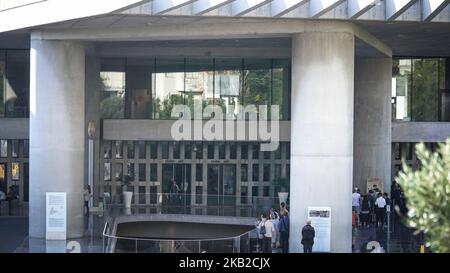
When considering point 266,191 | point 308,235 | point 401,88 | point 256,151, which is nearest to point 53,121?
point 308,235

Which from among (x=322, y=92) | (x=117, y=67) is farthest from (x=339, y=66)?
(x=117, y=67)

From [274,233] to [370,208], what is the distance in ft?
25.3

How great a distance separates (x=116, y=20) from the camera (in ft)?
87.9

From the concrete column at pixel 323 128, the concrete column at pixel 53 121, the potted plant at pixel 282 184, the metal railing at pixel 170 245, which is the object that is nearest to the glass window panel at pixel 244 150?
the potted plant at pixel 282 184

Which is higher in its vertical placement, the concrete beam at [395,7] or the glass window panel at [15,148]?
the concrete beam at [395,7]

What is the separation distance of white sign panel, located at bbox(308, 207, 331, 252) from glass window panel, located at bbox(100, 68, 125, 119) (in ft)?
47.8

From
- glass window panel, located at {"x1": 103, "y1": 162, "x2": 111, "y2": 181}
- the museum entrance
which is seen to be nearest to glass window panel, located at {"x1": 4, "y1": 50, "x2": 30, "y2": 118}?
glass window panel, located at {"x1": 103, "y1": 162, "x2": 111, "y2": 181}

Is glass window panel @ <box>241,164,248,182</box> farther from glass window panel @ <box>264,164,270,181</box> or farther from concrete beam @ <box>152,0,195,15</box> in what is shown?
concrete beam @ <box>152,0,195,15</box>

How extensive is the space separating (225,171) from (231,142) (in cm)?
133

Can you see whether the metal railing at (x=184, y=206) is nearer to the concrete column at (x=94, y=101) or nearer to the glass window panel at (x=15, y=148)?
the concrete column at (x=94, y=101)

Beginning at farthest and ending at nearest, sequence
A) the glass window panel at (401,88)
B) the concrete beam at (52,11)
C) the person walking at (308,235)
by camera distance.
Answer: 1. the glass window panel at (401,88)
2. the concrete beam at (52,11)
3. the person walking at (308,235)

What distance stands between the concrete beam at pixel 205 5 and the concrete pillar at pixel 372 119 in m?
13.5

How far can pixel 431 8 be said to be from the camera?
25422 millimetres

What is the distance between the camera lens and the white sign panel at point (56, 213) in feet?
91.5
